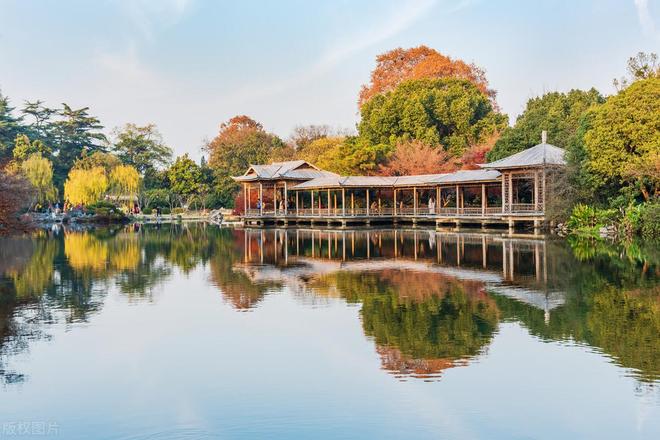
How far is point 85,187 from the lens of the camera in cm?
4525

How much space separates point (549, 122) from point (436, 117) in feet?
36.6

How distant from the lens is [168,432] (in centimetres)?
575

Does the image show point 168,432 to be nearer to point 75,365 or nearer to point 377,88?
point 75,365

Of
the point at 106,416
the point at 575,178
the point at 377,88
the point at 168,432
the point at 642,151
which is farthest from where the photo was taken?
the point at 377,88

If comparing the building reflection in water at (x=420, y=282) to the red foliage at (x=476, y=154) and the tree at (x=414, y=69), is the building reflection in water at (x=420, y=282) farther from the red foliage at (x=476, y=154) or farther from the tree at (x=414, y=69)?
the tree at (x=414, y=69)

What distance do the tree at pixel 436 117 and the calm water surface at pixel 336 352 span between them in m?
26.9

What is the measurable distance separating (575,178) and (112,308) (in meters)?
20.0

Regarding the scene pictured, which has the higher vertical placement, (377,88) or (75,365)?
(377,88)

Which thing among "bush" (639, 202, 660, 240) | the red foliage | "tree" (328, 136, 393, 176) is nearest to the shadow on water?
"bush" (639, 202, 660, 240)

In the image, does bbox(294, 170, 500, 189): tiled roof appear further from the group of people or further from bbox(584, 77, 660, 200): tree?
bbox(584, 77, 660, 200): tree

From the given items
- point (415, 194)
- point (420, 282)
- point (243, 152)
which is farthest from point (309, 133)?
point (420, 282)

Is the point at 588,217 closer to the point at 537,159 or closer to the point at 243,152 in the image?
the point at 537,159

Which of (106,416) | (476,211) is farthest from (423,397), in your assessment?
(476,211)

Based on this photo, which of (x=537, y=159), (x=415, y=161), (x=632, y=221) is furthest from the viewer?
(x=415, y=161)
